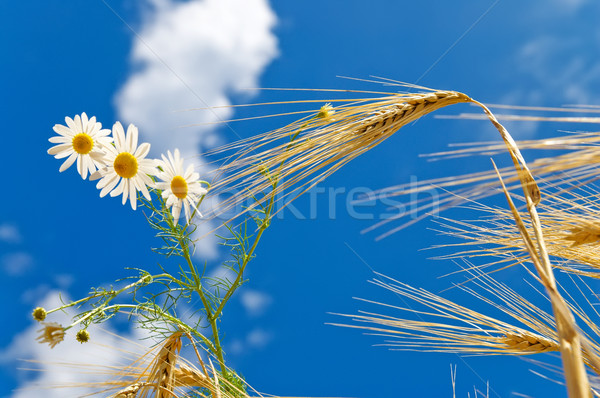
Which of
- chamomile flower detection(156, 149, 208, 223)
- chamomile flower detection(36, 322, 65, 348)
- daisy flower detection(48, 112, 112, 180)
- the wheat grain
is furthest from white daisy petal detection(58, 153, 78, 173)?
the wheat grain

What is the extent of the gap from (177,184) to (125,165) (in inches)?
5.5

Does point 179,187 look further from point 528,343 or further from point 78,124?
point 528,343

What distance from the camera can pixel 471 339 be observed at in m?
1.07

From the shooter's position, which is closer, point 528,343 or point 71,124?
point 528,343

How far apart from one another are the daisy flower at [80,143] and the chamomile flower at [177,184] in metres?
0.20

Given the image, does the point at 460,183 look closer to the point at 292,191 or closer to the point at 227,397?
the point at 292,191

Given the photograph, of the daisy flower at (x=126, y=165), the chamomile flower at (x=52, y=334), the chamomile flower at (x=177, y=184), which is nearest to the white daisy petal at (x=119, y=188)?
the daisy flower at (x=126, y=165)

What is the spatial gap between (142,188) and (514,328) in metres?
0.97

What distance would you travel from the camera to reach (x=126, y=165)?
118cm

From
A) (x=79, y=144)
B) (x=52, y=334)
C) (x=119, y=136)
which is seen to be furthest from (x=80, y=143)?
(x=52, y=334)

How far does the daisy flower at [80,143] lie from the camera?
48.5 inches

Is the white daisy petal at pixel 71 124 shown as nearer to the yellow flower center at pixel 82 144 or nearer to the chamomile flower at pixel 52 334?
the yellow flower center at pixel 82 144

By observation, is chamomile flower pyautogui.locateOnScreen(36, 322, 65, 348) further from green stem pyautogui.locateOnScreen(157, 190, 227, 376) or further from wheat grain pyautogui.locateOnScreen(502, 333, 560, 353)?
wheat grain pyautogui.locateOnScreen(502, 333, 560, 353)

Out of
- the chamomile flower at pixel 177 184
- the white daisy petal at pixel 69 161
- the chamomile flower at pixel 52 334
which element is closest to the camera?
the chamomile flower at pixel 52 334
